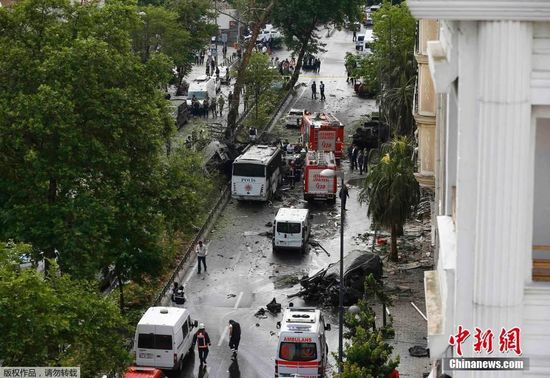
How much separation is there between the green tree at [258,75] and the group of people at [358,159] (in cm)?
1015

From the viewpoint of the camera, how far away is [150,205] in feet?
120

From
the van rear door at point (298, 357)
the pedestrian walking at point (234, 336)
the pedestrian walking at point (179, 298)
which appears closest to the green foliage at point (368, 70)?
the pedestrian walking at point (179, 298)

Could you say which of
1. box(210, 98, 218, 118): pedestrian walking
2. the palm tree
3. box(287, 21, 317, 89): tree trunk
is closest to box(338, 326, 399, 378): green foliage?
the palm tree

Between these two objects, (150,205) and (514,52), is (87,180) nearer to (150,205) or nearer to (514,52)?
(150,205)

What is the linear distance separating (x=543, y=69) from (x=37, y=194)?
26.4 m

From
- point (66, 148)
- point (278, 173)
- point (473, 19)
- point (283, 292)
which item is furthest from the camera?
point (278, 173)

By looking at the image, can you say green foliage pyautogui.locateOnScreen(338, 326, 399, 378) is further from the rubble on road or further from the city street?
the rubble on road

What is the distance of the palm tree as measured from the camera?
4522 centimetres

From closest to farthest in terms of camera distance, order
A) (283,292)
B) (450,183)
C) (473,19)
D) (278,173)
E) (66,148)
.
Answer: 1. (473,19)
2. (450,183)
3. (66,148)
4. (283,292)
5. (278,173)

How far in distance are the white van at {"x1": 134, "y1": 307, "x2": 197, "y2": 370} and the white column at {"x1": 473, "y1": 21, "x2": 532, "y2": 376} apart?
26740 mm

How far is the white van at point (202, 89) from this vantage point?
269 feet

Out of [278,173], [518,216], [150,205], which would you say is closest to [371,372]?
[150,205]

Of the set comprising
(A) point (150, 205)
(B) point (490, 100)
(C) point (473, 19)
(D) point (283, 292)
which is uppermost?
(C) point (473, 19)

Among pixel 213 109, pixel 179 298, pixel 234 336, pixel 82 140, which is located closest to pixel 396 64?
pixel 213 109
